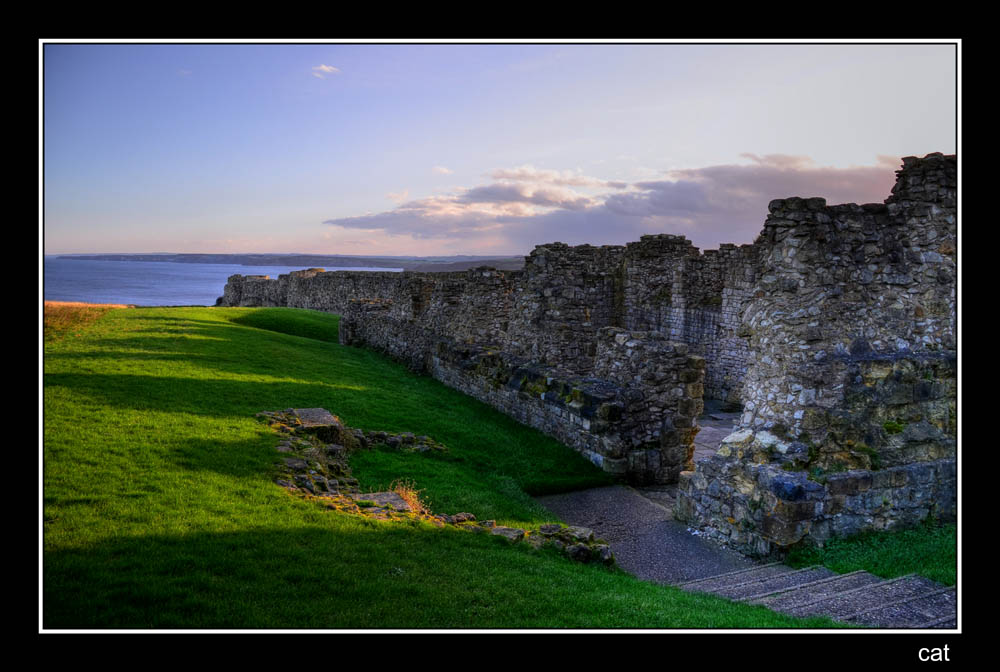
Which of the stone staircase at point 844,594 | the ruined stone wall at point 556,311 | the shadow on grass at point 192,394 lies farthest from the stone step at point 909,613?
the ruined stone wall at point 556,311

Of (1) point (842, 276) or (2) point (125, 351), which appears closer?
(1) point (842, 276)

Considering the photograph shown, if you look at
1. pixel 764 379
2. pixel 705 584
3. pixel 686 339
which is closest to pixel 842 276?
pixel 764 379

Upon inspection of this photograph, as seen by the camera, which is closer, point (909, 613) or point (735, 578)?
point (909, 613)

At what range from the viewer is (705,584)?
650 centimetres

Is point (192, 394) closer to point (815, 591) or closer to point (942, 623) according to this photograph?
point (815, 591)

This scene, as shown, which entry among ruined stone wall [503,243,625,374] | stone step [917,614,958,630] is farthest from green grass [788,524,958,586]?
ruined stone wall [503,243,625,374]

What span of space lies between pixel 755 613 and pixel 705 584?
1454mm

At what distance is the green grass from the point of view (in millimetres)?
6281

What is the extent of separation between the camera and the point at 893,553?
22.0 ft

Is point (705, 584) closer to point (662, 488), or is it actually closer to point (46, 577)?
point (662, 488)

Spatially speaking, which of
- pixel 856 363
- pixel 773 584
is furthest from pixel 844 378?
pixel 773 584

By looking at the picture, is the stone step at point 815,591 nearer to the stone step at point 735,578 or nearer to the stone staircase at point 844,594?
the stone staircase at point 844,594

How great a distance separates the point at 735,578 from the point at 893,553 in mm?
1764

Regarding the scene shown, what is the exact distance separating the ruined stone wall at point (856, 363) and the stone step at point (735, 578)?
0.41 meters
